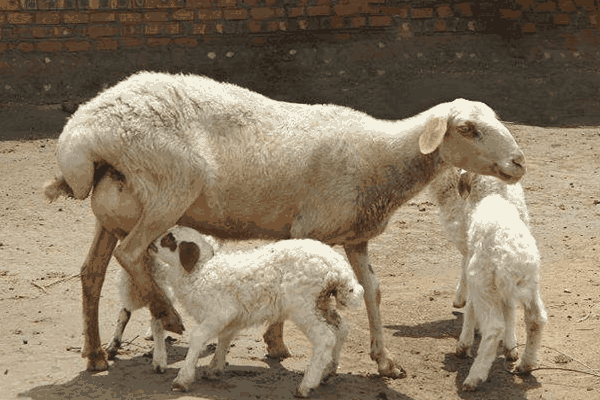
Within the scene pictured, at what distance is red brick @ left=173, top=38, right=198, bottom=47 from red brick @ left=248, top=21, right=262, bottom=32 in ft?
2.35

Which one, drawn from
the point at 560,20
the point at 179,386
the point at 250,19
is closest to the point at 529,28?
the point at 560,20

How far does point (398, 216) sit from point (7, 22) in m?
5.47

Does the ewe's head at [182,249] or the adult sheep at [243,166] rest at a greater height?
the adult sheep at [243,166]

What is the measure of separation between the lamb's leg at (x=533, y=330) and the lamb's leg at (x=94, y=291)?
8.99 ft

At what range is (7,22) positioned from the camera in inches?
449

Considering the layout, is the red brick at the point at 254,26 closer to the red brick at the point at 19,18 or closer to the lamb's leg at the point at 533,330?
the red brick at the point at 19,18

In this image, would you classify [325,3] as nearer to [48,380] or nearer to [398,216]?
[398,216]

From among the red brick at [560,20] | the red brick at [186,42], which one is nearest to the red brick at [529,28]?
the red brick at [560,20]

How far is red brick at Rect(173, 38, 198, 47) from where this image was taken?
11.6m

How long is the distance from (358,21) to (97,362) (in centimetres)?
717

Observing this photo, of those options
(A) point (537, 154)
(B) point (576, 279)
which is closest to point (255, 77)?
(A) point (537, 154)

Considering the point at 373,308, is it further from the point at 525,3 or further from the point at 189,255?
the point at 525,3

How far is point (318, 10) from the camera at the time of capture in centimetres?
1193

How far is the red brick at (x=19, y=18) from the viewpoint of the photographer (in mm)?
11398
